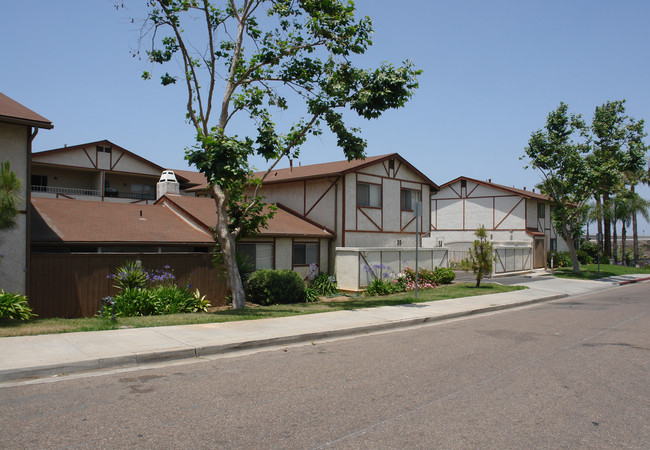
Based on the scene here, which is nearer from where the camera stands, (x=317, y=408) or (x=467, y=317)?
(x=317, y=408)

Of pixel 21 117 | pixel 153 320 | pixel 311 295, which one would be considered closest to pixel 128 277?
pixel 153 320

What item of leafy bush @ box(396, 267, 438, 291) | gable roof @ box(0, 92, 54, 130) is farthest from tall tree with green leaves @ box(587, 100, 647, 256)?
gable roof @ box(0, 92, 54, 130)

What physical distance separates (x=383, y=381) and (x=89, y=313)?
1057 centimetres

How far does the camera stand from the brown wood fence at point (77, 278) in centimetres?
1352

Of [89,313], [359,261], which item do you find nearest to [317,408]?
[89,313]

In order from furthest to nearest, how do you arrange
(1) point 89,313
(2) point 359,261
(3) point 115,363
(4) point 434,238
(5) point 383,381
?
(4) point 434,238, (2) point 359,261, (1) point 89,313, (3) point 115,363, (5) point 383,381

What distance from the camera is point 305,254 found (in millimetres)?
22359

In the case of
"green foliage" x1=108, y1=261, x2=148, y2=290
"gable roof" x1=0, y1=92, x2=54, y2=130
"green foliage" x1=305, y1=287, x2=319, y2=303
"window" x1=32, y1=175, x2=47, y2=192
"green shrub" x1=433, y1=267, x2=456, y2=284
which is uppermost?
"window" x1=32, y1=175, x2=47, y2=192

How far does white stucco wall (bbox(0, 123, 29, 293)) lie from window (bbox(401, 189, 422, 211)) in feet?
58.7

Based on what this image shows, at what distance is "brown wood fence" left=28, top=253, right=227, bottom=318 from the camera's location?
13.5 meters

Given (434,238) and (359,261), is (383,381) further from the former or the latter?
(434,238)

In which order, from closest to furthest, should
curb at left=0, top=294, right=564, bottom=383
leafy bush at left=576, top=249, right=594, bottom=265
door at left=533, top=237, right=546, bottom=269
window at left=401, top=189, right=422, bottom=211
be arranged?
curb at left=0, top=294, right=564, bottom=383, window at left=401, top=189, right=422, bottom=211, door at left=533, top=237, right=546, bottom=269, leafy bush at left=576, top=249, right=594, bottom=265

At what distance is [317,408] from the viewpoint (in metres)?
5.77

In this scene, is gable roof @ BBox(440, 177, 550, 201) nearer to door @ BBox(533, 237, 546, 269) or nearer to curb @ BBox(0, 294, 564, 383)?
door @ BBox(533, 237, 546, 269)
